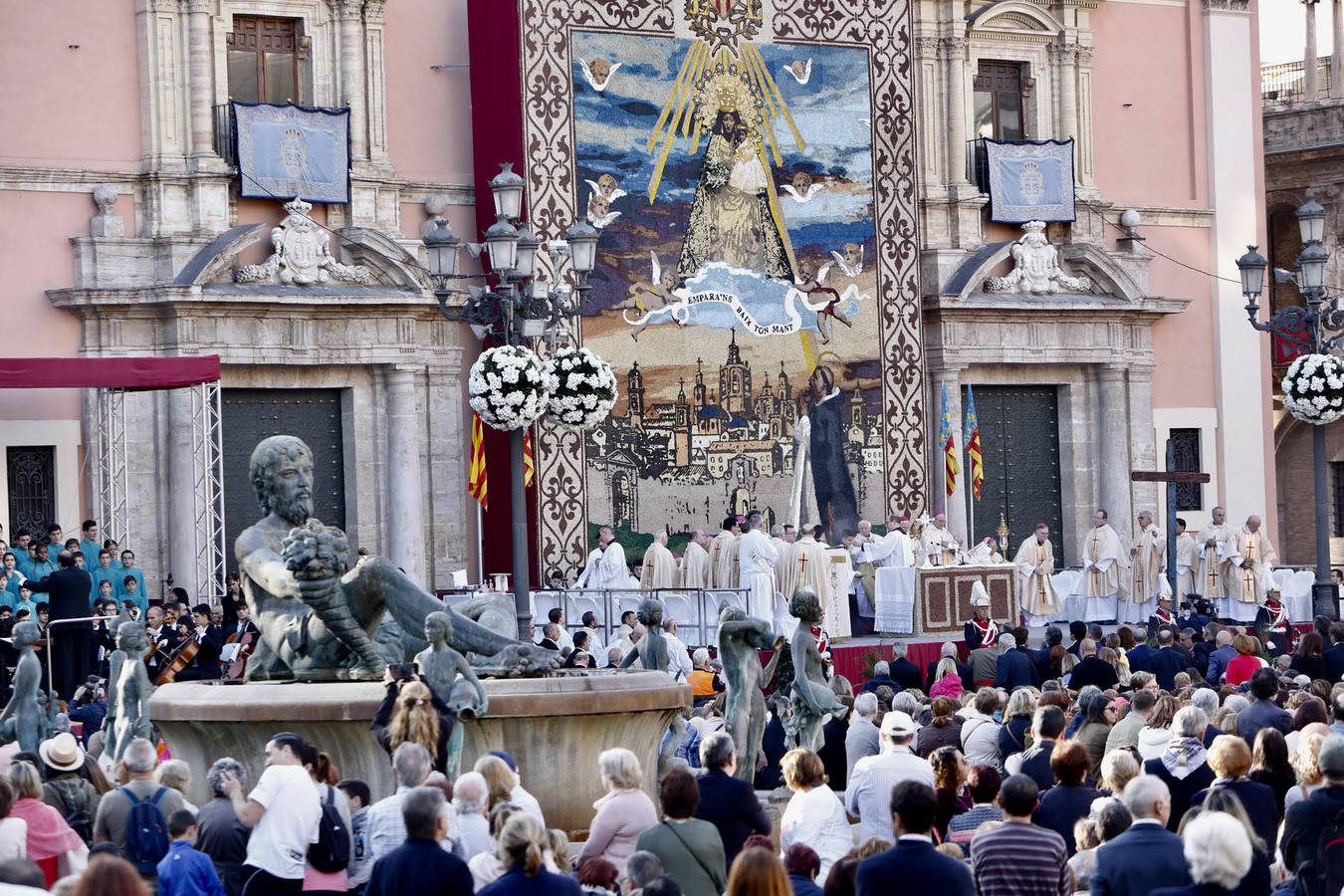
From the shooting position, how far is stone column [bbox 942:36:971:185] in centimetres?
3378

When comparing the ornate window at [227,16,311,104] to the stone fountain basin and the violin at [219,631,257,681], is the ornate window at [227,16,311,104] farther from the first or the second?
the stone fountain basin

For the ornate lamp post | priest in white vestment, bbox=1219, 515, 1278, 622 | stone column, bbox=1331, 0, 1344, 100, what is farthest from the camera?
stone column, bbox=1331, 0, 1344, 100

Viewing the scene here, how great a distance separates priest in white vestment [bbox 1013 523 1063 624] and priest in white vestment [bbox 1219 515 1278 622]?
7.68 ft

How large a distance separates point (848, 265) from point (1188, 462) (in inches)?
268

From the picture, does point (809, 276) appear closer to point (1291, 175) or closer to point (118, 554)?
point (118, 554)

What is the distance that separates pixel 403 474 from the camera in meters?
29.7

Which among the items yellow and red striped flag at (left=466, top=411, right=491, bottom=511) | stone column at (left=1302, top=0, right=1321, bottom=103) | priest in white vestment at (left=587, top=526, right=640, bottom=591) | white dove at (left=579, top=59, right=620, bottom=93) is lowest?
priest in white vestment at (left=587, top=526, right=640, bottom=591)

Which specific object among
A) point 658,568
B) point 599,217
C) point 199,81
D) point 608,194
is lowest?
point 658,568

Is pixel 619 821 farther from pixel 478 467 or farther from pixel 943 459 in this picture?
pixel 943 459

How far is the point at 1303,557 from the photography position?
43.4 meters

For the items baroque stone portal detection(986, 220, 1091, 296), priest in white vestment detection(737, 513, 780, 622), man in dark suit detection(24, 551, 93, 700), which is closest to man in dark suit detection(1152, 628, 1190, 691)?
priest in white vestment detection(737, 513, 780, 622)

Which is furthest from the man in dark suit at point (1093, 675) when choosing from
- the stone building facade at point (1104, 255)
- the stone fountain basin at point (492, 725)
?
Answer: the stone building facade at point (1104, 255)

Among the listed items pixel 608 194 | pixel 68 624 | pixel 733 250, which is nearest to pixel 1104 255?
pixel 733 250

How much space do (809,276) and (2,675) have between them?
13412 mm
